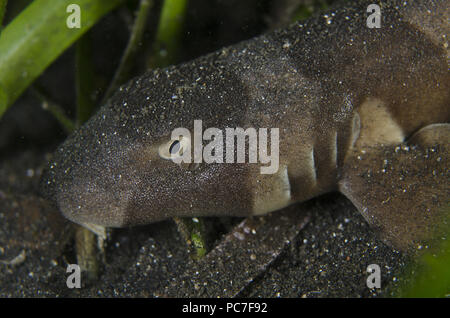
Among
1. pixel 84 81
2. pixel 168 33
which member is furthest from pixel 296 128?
pixel 84 81

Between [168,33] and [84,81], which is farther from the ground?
[168,33]

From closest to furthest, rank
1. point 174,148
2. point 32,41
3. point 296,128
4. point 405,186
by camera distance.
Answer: point 174,148
point 296,128
point 405,186
point 32,41

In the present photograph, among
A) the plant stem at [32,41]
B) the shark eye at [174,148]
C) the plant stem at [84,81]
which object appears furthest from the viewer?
the plant stem at [84,81]

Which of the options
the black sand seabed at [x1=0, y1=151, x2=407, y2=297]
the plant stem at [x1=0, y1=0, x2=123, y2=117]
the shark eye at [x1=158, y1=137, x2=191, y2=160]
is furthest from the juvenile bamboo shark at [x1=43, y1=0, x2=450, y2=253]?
the plant stem at [x1=0, y1=0, x2=123, y2=117]

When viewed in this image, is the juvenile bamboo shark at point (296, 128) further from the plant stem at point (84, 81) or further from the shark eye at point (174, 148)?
the plant stem at point (84, 81)

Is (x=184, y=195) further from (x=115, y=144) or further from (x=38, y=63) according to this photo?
(x=38, y=63)

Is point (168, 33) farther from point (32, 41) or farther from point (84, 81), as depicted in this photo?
point (32, 41)

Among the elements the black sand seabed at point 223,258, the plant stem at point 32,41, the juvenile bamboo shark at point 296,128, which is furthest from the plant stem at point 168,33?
the black sand seabed at point 223,258
